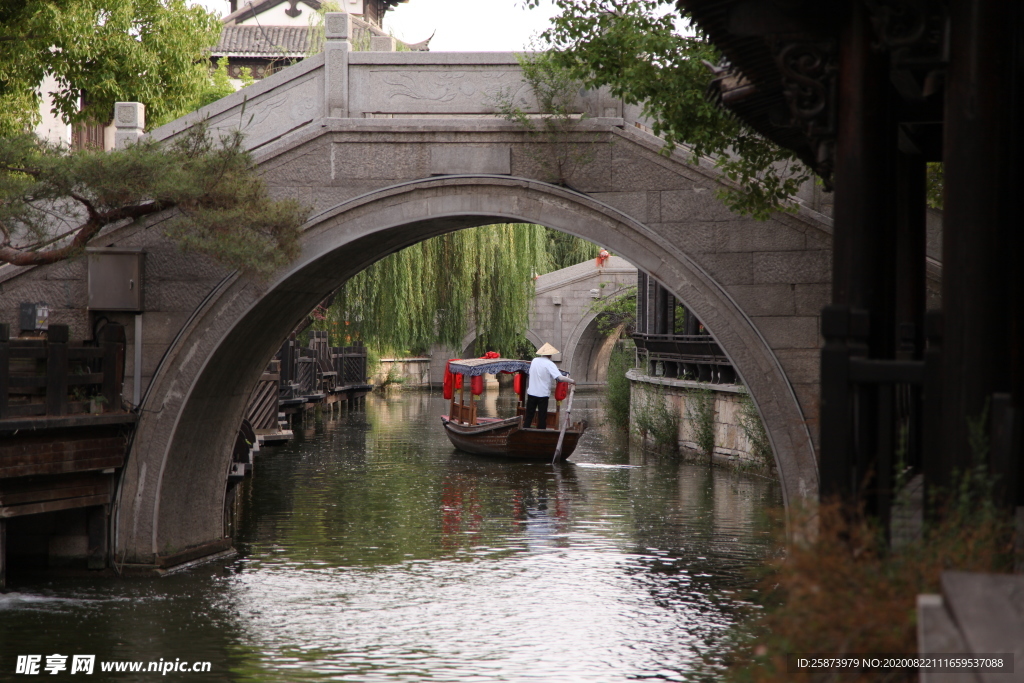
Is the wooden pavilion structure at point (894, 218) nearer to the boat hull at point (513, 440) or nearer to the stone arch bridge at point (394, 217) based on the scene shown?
the stone arch bridge at point (394, 217)

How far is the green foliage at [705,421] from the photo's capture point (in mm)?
18016

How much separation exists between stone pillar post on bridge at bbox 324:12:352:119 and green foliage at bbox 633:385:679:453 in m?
11.4

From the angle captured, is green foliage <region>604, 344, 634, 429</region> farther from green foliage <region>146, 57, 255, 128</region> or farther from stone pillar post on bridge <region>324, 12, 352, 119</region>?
stone pillar post on bridge <region>324, 12, 352, 119</region>

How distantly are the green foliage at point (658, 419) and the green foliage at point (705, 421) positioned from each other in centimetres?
87

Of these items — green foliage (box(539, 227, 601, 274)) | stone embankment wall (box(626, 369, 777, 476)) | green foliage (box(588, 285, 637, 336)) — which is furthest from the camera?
green foliage (box(539, 227, 601, 274))

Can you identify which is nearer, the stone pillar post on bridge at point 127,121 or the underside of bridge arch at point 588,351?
the stone pillar post on bridge at point 127,121

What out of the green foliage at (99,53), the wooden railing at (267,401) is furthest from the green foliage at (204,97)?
the wooden railing at (267,401)

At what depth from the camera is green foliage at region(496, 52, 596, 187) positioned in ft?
28.8

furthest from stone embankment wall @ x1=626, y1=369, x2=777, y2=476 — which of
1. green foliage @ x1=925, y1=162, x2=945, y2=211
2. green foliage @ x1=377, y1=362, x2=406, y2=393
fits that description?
green foliage @ x1=377, y1=362, x2=406, y2=393

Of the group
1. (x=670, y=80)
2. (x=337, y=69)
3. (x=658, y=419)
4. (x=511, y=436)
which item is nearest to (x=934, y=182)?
(x=670, y=80)

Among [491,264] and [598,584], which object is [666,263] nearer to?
[598,584]

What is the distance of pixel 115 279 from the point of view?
9070 mm

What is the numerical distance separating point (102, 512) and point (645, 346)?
44.8 feet

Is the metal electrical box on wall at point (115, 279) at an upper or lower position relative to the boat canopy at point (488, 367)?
upper
